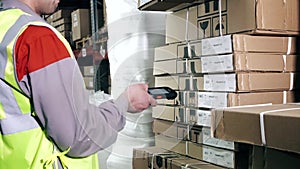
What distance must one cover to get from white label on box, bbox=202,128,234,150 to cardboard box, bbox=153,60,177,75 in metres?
0.29

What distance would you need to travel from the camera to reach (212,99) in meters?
1.34

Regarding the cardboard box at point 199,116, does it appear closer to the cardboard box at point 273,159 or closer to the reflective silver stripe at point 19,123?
the cardboard box at point 273,159

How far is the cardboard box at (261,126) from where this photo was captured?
0.89m

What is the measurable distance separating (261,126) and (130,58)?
58cm

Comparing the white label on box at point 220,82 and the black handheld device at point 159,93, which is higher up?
the white label on box at point 220,82

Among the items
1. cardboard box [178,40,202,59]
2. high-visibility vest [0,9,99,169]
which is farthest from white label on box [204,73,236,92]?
high-visibility vest [0,9,99,169]

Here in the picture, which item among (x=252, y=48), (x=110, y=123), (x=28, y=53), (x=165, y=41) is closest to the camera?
(x=28, y=53)

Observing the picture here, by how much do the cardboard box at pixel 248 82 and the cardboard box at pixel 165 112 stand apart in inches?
9.6

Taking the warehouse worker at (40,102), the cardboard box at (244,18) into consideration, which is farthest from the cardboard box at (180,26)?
the warehouse worker at (40,102)

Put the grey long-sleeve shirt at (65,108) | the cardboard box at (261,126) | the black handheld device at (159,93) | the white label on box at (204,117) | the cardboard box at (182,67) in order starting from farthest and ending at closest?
the cardboard box at (182,67)
the white label on box at (204,117)
the black handheld device at (159,93)
the cardboard box at (261,126)
the grey long-sleeve shirt at (65,108)

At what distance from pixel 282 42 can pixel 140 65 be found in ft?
1.70

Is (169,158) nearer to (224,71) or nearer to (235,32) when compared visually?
(224,71)

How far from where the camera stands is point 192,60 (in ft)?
4.79

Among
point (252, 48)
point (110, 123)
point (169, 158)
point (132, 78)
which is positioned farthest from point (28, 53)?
point (169, 158)
